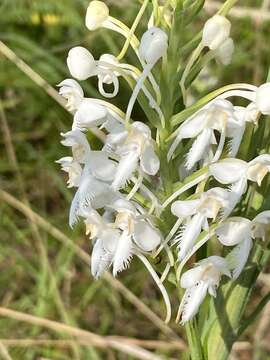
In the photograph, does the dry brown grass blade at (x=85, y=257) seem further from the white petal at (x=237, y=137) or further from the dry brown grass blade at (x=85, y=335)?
the white petal at (x=237, y=137)

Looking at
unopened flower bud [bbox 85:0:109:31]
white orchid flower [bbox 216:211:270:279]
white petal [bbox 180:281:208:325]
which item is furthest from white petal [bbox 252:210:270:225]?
unopened flower bud [bbox 85:0:109:31]

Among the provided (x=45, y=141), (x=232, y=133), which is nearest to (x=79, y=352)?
(x=45, y=141)

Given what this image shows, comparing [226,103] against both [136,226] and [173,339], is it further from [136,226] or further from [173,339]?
[173,339]

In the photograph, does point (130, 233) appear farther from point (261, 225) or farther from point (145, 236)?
point (261, 225)

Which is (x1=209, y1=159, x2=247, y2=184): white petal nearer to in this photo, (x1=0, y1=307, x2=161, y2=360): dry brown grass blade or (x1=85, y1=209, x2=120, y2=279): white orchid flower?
(x1=85, y1=209, x2=120, y2=279): white orchid flower

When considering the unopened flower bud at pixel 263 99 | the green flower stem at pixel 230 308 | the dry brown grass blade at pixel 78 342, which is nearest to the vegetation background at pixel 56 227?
the dry brown grass blade at pixel 78 342

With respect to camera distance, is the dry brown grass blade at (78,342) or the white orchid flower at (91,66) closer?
the white orchid flower at (91,66)
